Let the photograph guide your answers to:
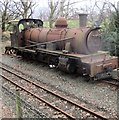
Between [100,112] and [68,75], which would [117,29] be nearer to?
[68,75]

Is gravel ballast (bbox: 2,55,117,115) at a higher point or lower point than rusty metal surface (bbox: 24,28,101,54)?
lower

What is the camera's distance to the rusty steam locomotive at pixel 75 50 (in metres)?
10.7

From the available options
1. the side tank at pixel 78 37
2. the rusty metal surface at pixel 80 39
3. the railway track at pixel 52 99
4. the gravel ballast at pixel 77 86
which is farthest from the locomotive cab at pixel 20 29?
the railway track at pixel 52 99

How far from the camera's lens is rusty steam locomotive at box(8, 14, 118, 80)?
10.7 m

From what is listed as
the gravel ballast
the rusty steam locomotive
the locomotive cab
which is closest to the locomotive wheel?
the rusty steam locomotive

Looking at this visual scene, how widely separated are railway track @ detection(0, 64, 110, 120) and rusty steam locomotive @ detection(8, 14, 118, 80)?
181 centimetres

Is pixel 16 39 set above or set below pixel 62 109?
above

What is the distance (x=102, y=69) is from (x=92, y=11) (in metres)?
16.9

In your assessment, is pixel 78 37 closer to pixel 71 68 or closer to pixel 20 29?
pixel 71 68

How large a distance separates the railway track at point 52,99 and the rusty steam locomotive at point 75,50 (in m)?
1.81

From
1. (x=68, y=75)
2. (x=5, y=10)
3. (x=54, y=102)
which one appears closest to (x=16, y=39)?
(x=68, y=75)

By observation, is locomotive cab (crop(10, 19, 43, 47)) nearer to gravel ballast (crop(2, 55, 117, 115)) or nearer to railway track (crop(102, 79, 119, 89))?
gravel ballast (crop(2, 55, 117, 115))

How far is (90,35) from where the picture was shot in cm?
1140

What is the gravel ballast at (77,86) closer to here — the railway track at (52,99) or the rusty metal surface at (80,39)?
the railway track at (52,99)
